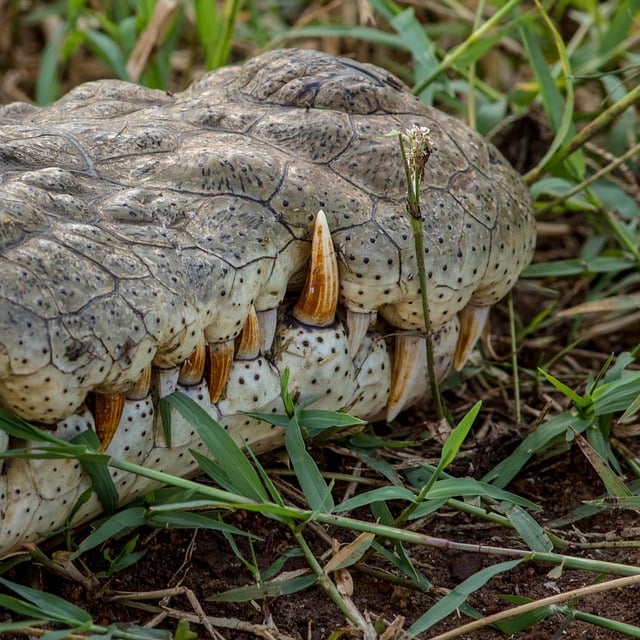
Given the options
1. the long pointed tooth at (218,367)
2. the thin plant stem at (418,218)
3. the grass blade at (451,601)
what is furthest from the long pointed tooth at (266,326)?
the grass blade at (451,601)

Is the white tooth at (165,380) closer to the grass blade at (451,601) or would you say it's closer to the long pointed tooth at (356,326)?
the long pointed tooth at (356,326)

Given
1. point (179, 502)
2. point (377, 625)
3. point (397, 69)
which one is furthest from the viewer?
point (397, 69)

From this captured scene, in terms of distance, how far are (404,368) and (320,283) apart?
400 millimetres

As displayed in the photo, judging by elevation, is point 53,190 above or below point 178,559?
above

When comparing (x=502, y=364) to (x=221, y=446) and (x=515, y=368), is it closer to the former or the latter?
(x=515, y=368)

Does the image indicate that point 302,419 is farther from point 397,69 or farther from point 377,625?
point 397,69

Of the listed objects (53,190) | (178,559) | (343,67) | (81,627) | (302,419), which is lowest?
(178,559)

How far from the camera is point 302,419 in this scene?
2.29 m

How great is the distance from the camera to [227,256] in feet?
6.89

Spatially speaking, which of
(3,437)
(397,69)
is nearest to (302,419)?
(3,437)

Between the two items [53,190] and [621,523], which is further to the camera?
[621,523]

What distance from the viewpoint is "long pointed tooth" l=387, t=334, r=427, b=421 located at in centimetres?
254

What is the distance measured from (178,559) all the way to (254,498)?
0.30 m

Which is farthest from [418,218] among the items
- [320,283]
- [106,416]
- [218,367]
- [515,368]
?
[515,368]
